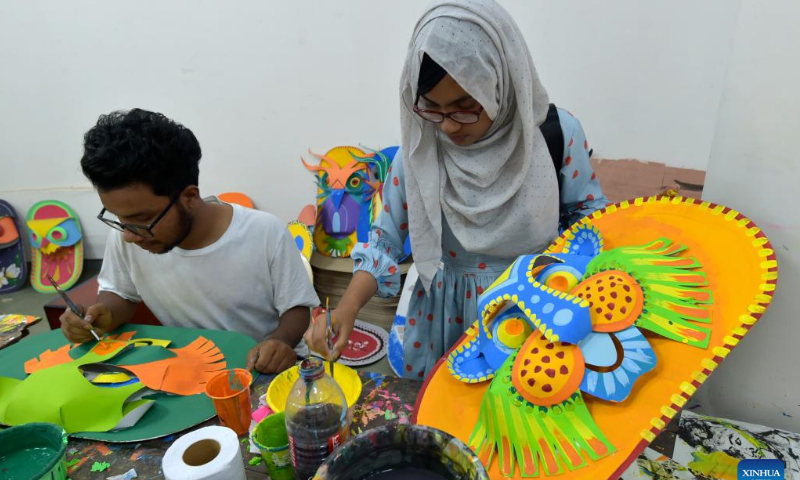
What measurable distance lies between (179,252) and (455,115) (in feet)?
3.28

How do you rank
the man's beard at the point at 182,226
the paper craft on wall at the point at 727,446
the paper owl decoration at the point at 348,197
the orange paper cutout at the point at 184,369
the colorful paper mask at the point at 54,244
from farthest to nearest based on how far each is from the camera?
1. the colorful paper mask at the point at 54,244
2. the paper owl decoration at the point at 348,197
3. the man's beard at the point at 182,226
4. the orange paper cutout at the point at 184,369
5. the paper craft on wall at the point at 727,446

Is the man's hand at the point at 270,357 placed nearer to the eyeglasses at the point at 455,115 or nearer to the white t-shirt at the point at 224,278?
the white t-shirt at the point at 224,278

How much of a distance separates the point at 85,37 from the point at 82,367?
3056 mm

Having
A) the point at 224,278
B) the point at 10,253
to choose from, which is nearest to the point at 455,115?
the point at 224,278

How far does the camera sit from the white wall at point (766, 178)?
0.77 metres

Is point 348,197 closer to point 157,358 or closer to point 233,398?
point 157,358

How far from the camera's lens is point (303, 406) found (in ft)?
2.45

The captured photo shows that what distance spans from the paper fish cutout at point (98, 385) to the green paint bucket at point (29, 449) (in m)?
0.07

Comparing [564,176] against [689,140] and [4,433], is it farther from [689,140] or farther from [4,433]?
[689,140]

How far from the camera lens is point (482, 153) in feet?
3.72

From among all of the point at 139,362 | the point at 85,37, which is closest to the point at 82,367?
the point at 139,362

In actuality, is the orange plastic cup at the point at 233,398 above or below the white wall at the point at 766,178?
below

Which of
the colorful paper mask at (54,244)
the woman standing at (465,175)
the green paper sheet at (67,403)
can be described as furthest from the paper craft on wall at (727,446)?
the colorful paper mask at (54,244)

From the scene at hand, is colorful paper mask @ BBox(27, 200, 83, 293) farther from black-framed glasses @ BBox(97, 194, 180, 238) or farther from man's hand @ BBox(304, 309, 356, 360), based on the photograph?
man's hand @ BBox(304, 309, 356, 360)
